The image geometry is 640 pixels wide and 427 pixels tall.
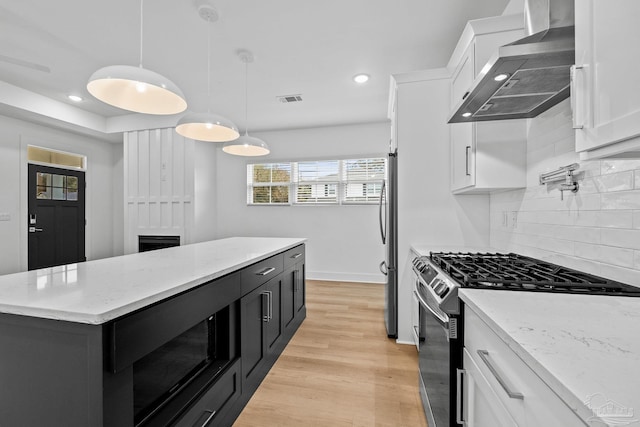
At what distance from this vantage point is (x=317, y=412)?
174 centimetres

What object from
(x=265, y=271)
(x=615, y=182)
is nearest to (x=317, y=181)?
(x=265, y=271)

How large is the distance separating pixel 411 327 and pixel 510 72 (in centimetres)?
216

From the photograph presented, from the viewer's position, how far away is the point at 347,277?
5031 mm

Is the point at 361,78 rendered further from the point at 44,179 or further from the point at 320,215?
the point at 44,179

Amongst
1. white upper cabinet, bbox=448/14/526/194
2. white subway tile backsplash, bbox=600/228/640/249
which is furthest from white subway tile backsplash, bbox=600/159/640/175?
white upper cabinet, bbox=448/14/526/194

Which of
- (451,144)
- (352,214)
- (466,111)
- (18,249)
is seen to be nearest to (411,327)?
(451,144)

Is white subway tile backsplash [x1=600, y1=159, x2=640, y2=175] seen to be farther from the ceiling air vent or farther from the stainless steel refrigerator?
the ceiling air vent

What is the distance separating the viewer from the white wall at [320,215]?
500 cm

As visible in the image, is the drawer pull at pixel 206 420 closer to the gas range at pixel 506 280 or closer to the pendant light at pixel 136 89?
the gas range at pixel 506 280

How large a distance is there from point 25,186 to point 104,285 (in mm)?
4876

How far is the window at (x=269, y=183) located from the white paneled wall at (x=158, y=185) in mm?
1128

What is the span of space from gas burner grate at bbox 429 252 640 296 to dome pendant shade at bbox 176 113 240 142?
191 centimetres

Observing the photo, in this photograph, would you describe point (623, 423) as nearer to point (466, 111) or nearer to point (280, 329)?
point (466, 111)

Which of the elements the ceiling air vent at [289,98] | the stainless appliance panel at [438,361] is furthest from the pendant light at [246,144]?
the stainless appliance panel at [438,361]
